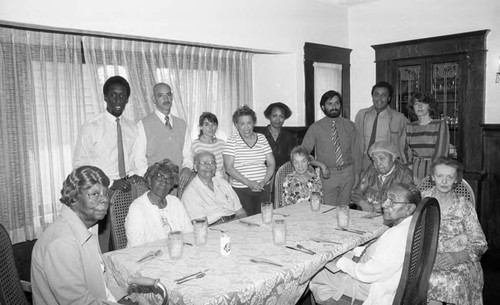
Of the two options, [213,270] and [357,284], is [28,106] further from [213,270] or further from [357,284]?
[357,284]

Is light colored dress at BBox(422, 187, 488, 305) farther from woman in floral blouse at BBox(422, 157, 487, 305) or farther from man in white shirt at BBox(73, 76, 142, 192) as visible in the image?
man in white shirt at BBox(73, 76, 142, 192)

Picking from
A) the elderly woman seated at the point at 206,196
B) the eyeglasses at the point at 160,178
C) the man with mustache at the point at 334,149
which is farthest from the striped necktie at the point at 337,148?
the eyeglasses at the point at 160,178

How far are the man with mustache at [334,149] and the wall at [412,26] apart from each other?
1.64 meters

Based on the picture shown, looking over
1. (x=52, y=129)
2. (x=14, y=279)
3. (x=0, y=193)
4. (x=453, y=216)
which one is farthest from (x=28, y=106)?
(x=453, y=216)

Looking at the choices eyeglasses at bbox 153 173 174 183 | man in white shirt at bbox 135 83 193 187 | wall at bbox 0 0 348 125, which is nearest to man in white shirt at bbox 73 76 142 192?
man in white shirt at bbox 135 83 193 187

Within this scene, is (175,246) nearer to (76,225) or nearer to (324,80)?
(76,225)

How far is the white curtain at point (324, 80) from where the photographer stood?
5.41m

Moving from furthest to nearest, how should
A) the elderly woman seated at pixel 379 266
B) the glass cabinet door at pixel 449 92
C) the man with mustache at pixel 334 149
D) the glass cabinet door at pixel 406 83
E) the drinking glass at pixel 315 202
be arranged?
the glass cabinet door at pixel 406 83, the glass cabinet door at pixel 449 92, the man with mustache at pixel 334 149, the drinking glass at pixel 315 202, the elderly woman seated at pixel 379 266

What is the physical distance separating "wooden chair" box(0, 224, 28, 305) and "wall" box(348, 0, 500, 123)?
4655mm

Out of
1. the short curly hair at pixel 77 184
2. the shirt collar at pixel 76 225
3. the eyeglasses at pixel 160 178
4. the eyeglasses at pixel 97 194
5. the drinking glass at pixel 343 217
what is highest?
the short curly hair at pixel 77 184

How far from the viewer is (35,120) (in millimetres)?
3646

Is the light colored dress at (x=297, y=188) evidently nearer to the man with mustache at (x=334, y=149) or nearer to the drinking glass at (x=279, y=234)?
the man with mustache at (x=334, y=149)

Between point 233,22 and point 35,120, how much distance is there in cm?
208

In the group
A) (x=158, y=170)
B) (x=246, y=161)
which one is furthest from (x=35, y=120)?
(x=246, y=161)
